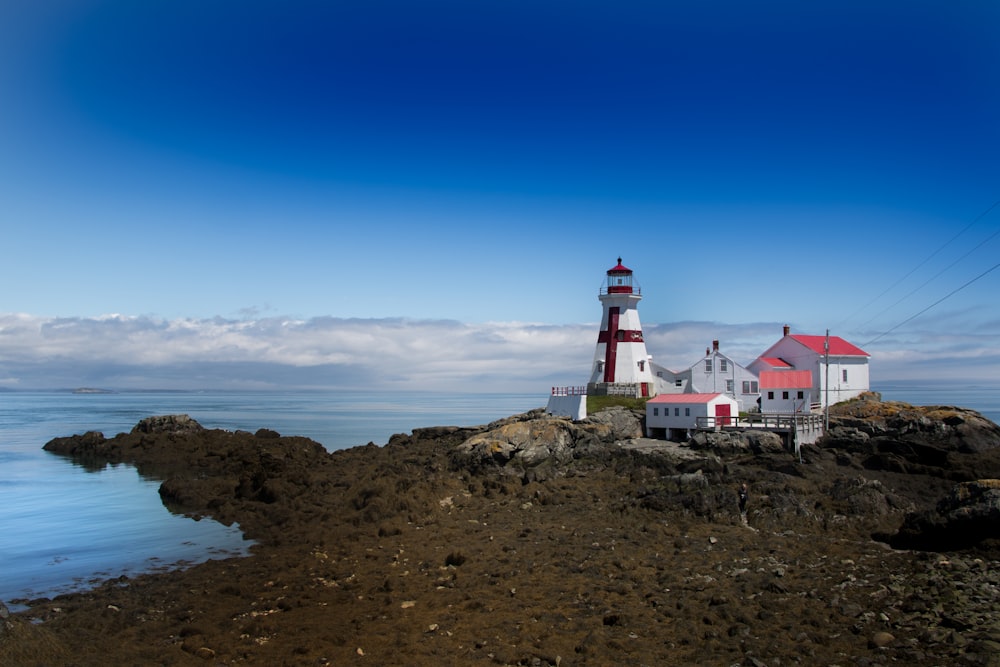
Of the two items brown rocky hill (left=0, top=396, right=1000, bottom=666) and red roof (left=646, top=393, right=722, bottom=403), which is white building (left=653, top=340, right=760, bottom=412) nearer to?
red roof (left=646, top=393, right=722, bottom=403)

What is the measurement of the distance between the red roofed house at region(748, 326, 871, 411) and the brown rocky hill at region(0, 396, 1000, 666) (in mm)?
7060

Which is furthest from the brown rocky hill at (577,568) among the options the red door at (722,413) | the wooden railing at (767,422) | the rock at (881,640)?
the red door at (722,413)

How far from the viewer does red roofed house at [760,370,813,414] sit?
37750 mm

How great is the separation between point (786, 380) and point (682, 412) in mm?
8552

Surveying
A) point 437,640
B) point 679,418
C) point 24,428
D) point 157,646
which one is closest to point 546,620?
point 437,640

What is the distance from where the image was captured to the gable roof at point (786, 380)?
124 feet

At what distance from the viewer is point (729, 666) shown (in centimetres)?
1107

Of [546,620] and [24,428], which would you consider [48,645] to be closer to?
[546,620]

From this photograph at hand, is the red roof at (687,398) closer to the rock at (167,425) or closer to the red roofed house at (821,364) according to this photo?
the red roofed house at (821,364)

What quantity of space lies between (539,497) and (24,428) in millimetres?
77903

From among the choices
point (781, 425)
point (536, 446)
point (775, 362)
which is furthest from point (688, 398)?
point (775, 362)

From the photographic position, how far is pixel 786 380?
38188mm

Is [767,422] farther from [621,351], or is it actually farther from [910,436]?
[621,351]

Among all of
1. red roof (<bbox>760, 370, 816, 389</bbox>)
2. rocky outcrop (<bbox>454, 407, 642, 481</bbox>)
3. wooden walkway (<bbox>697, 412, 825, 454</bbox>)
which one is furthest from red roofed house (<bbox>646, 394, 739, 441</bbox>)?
red roof (<bbox>760, 370, 816, 389</bbox>)
